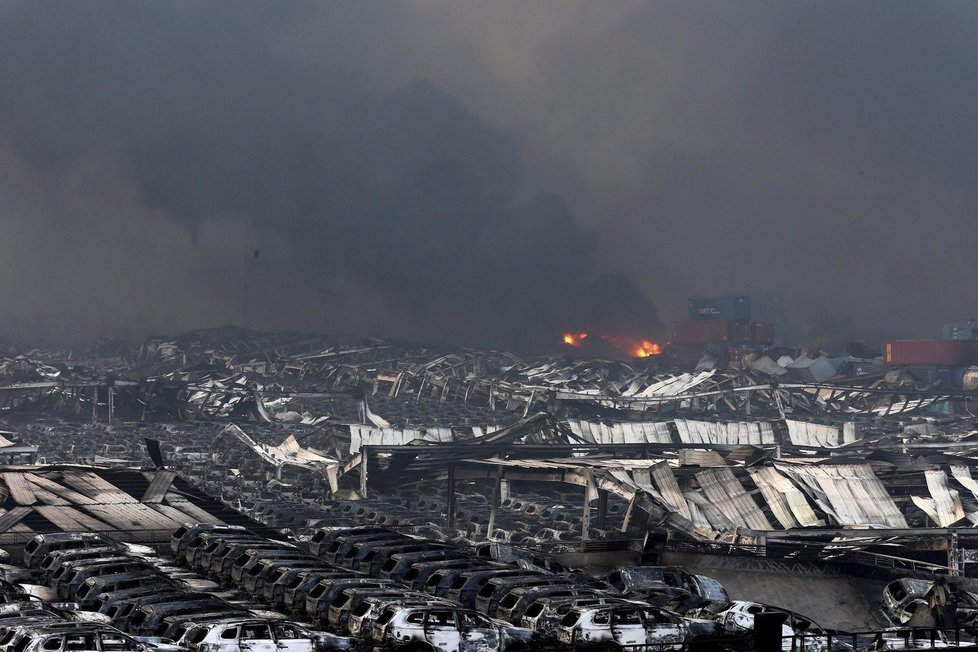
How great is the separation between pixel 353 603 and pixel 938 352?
401ft

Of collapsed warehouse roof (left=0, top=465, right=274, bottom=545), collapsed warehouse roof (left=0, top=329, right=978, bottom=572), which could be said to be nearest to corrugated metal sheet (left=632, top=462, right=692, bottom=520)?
collapsed warehouse roof (left=0, top=329, right=978, bottom=572)

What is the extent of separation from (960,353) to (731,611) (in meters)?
117

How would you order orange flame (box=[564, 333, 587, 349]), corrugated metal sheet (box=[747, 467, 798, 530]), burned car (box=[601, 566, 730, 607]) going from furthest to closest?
1. orange flame (box=[564, 333, 587, 349])
2. corrugated metal sheet (box=[747, 467, 798, 530])
3. burned car (box=[601, 566, 730, 607])

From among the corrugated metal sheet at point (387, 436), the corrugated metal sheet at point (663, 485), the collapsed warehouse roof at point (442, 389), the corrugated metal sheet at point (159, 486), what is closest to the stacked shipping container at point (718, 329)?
the collapsed warehouse roof at point (442, 389)

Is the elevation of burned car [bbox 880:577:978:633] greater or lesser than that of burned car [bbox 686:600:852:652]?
greater

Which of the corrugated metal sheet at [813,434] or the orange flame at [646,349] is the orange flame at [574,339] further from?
the corrugated metal sheet at [813,434]

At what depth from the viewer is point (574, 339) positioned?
17600 cm

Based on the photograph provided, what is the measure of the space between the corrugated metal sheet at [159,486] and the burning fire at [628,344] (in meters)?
131

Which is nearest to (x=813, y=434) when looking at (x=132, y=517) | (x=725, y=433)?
(x=725, y=433)

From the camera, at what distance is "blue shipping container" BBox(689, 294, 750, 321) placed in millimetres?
172000

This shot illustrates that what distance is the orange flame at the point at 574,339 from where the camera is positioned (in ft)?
574

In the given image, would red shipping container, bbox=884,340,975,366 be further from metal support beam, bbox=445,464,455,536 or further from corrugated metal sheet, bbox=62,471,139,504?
corrugated metal sheet, bbox=62,471,139,504

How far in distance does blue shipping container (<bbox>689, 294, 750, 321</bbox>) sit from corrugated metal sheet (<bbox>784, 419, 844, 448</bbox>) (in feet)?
296

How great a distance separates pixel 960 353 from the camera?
13312 cm
